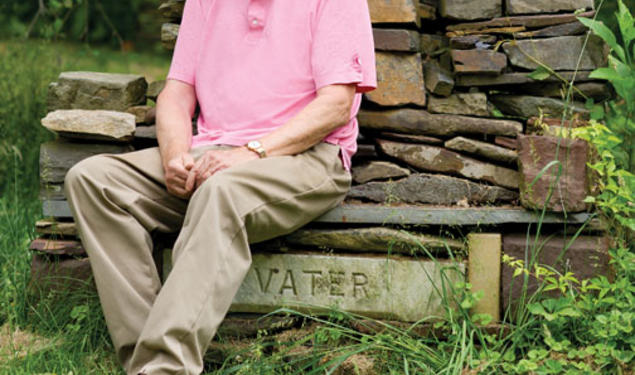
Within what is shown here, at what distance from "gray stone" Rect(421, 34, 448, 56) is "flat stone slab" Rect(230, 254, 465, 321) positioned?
96 cm

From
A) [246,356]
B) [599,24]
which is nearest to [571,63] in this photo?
[599,24]

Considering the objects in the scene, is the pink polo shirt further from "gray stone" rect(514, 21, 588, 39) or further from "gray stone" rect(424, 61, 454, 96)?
"gray stone" rect(514, 21, 588, 39)

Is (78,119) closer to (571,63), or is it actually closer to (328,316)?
(328,316)

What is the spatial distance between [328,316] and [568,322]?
34.7 inches

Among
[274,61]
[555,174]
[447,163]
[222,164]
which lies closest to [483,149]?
[447,163]

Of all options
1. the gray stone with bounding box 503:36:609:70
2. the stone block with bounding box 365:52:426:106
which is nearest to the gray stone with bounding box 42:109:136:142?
the stone block with bounding box 365:52:426:106

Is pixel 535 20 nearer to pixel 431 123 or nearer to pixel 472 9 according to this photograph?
pixel 472 9

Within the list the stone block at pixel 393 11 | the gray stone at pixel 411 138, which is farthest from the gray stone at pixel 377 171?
the stone block at pixel 393 11

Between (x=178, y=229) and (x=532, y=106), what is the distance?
1.51 m

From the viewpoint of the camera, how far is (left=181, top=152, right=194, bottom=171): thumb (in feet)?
9.40

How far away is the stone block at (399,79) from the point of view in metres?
3.24

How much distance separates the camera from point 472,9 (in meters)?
3.22

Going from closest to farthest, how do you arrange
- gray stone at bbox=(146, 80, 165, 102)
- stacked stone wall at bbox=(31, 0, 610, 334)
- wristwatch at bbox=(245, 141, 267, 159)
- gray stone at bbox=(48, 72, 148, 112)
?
wristwatch at bbox=(245, 141, 267, 159) < stacked stone wall at bbox=(31, 0, 610, 334) < gray stone at bbox=(48, 72, 148, 112) < gray stone at bbox=(146, 80, 165, 102)

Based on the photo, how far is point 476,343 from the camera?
2.94 meters
